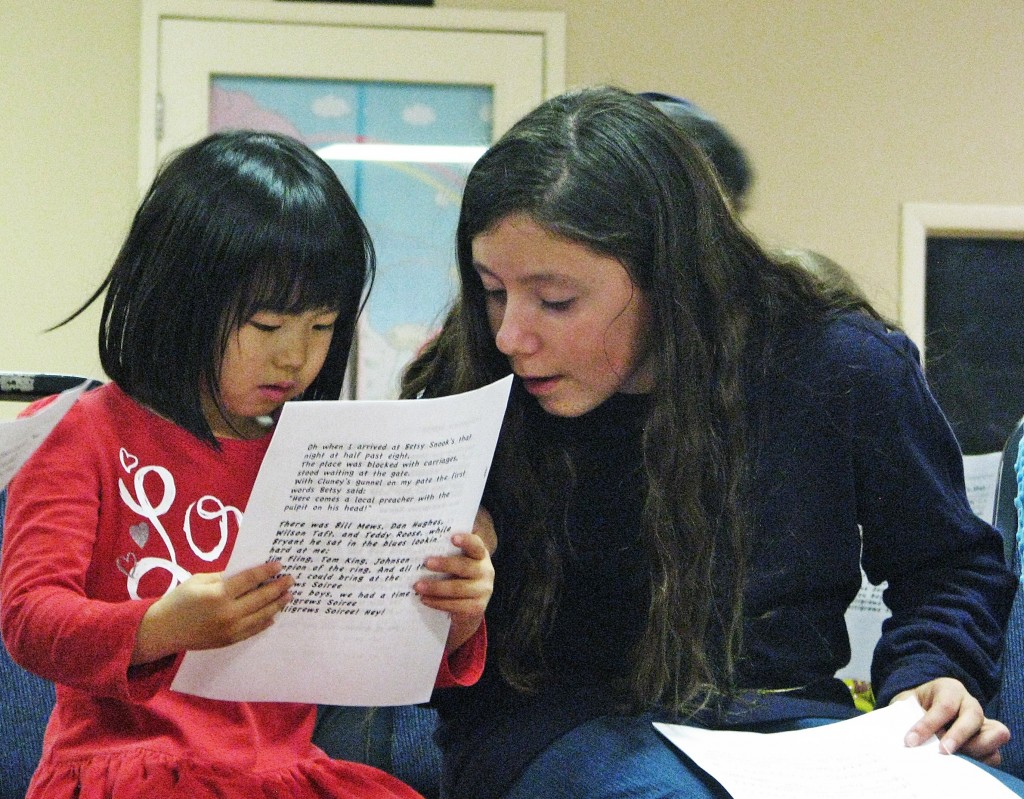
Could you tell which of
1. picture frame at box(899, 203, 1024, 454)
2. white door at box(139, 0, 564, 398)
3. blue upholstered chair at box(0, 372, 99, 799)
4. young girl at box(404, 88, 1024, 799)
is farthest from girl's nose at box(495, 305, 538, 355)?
picture frame at box(899, 203, 1024, 454)

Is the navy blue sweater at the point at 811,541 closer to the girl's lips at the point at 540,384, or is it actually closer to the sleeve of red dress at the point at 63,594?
the girl's lips at the point at 540,384

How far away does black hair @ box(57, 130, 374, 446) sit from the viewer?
1147 mm

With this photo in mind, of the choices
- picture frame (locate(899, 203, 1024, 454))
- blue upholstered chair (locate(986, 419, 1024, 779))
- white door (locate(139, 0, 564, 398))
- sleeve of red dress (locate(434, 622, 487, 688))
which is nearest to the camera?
sleeve of red dress (locate(434, 622, 487, 688))

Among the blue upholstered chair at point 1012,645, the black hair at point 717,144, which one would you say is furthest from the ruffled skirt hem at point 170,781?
the black hair at point 717,144

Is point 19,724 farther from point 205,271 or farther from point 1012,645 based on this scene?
point 1012,645

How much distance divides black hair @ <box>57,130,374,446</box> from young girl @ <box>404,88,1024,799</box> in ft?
0.58

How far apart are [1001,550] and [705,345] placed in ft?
1.25

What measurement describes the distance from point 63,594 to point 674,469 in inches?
22.8

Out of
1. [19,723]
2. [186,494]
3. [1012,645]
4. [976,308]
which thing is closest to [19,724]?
[19,723]

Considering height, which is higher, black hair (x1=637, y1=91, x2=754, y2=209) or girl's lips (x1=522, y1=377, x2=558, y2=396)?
black hair (x1=637, y1=91, x2=754, y2=209)

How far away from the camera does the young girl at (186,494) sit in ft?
3.19

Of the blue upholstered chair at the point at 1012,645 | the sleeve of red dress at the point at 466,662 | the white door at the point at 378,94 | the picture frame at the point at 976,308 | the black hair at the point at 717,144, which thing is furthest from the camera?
the picture frame at the point at 976,308

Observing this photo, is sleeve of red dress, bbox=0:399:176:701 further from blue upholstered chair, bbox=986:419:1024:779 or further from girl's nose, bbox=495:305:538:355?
blue upholstered chair, bbox=986:419:1024:779

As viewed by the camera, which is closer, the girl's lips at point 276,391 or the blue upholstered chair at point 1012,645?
the girl's lips at point 276,391
